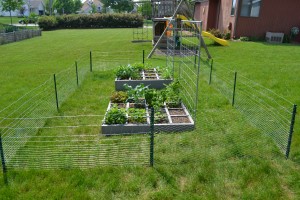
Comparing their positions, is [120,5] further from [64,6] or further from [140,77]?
[140,77]

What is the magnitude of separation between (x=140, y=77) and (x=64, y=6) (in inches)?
2980

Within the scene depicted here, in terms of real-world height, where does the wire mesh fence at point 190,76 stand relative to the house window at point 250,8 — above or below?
below

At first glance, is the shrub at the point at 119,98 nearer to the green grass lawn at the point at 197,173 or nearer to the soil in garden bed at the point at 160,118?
the green grass lawn at the point at 197,173

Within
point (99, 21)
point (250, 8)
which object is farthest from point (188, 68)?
point (99, 21)

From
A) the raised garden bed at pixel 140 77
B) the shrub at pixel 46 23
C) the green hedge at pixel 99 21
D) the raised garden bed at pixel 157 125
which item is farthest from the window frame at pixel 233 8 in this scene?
the shrub at pixel 46 23

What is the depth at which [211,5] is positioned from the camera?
2677 centimetres

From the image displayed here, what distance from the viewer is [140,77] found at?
30.2 ft

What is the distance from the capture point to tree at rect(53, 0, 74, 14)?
74.6 meters

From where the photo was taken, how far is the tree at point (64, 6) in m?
74.6

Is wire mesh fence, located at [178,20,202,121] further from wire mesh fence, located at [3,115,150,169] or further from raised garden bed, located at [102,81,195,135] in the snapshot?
wire mesh fence, located at [3,115,150,169]

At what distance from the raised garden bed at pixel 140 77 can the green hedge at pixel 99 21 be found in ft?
113

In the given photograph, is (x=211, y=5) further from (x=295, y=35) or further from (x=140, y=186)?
(x=140, y=186)

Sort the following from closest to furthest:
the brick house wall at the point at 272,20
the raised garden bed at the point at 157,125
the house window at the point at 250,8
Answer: the raised garden bed at the point at 157,125 < the brick house wall at the point at 272,20 < the house window at the point at 250,8

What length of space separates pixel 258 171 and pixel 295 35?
19.9 metres
